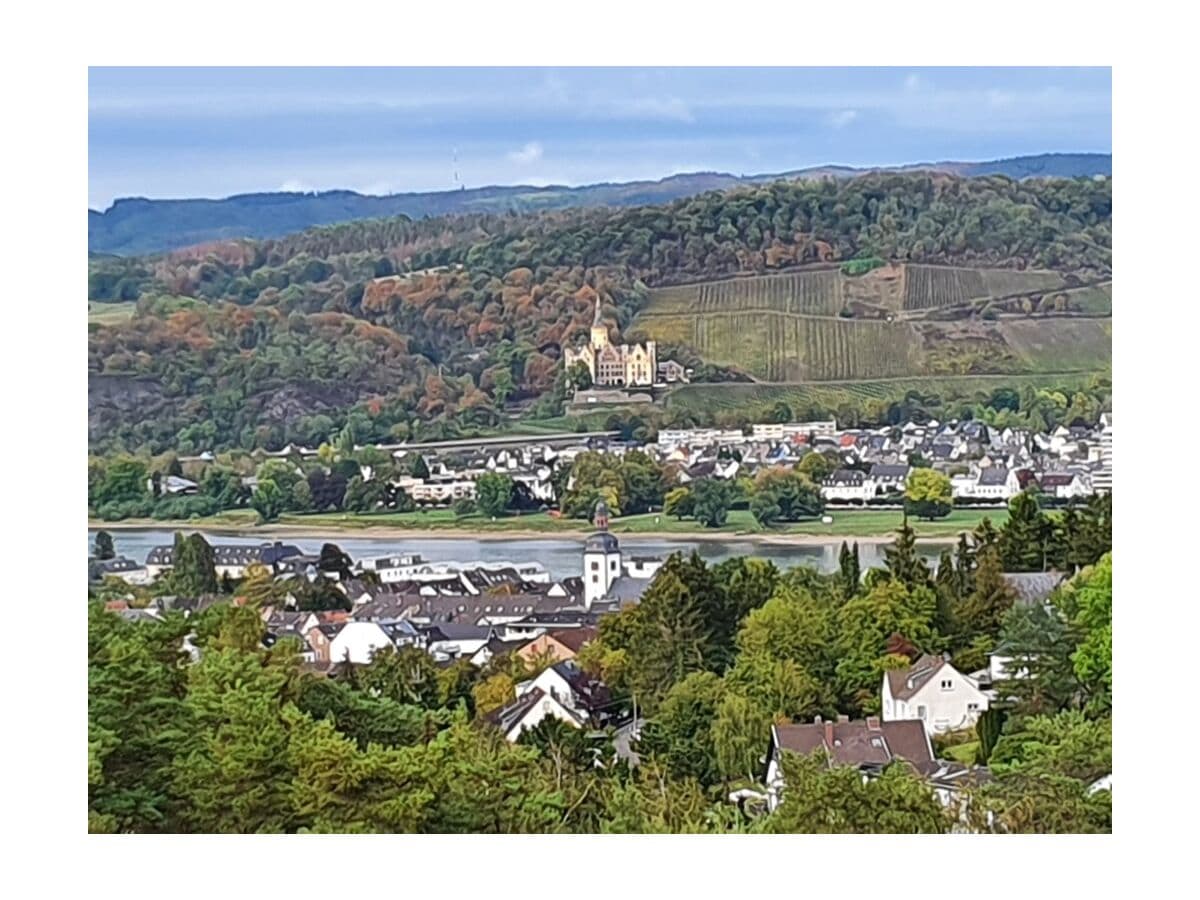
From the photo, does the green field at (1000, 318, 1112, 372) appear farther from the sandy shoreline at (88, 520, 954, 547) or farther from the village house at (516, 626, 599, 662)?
the village house at (516, 626, 599, 662)

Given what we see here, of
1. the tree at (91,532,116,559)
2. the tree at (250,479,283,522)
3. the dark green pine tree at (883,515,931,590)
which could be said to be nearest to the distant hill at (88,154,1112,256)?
the tree at (250,479,283,522)

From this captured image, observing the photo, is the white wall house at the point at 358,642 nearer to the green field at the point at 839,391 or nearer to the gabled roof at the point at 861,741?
the green field at the point at 839,391

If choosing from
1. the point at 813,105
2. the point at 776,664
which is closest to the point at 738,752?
the point at 776,664

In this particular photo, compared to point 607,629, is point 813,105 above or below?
above

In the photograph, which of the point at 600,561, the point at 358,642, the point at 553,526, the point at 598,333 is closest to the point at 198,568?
the point at 358,642

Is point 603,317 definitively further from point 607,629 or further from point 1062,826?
point 1062,826

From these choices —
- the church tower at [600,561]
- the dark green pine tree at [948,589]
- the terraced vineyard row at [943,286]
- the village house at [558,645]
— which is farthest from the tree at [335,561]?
the terraced vineyard row at [943,286]
